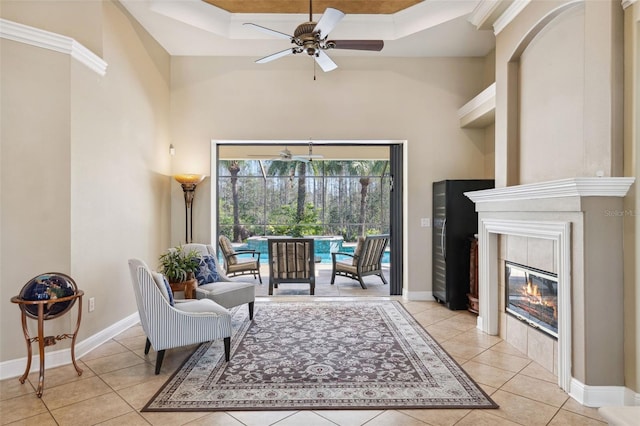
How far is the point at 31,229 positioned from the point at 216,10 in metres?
3.31

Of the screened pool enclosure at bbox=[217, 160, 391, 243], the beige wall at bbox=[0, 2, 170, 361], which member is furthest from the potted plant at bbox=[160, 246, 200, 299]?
the screened pool enclosure at bbox=[217, 160, 391, 243]

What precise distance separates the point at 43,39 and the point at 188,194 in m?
2.56

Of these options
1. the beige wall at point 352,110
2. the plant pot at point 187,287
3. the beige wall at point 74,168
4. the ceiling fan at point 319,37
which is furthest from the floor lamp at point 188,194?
the ceiling fan at point 319,37

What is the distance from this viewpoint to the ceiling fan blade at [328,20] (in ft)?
8.69

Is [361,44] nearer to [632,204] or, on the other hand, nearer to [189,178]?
[632,204]

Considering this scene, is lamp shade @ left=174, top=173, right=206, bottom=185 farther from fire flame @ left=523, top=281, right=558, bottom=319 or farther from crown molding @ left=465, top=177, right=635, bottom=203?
fire flame @ left=523, top=281, right=558, bottom=319

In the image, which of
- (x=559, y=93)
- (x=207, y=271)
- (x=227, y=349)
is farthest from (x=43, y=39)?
(x=559, y=93)

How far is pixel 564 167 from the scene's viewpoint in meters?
2.87

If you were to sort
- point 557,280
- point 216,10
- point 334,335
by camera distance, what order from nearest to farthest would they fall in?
point 557,280 → point 334,335 → point 216,10

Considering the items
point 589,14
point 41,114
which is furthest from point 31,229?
point 589,14

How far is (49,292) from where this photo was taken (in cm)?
271

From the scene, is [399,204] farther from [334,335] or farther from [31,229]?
[31,229]

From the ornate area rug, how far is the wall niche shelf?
284cm

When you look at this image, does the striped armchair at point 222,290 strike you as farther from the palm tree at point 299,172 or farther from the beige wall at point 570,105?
the palm tree at point 299,172
